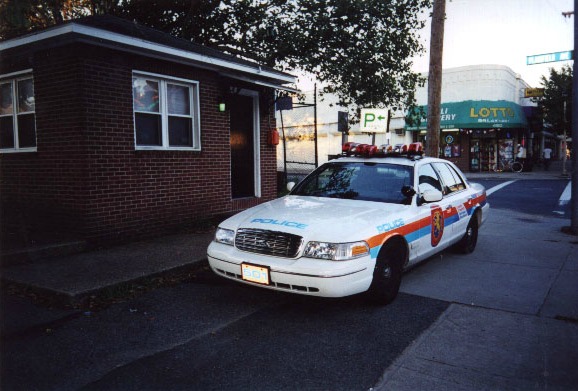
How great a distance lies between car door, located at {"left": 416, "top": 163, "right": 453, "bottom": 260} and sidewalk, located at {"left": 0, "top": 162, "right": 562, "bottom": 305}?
301 cm

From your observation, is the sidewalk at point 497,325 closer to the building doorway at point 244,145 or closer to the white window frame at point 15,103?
the building doorway at point 244,145

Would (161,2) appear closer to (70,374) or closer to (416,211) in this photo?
(416,211)

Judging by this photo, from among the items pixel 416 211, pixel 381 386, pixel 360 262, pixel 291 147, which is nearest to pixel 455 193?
pixel 416 211

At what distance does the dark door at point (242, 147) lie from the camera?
10055mm

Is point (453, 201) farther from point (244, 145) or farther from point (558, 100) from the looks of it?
point (558, 100)

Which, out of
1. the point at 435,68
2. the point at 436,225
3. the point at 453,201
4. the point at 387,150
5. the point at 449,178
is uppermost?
the point at 435,68

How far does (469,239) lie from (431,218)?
2.06 m

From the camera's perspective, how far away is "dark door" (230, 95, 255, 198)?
10055 millimetres

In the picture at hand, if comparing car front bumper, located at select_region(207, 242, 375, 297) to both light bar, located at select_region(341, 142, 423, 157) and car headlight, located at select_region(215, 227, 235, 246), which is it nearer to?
car headlight, located at select_region(215, 227, 235, 246)

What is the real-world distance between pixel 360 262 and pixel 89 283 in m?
3.04

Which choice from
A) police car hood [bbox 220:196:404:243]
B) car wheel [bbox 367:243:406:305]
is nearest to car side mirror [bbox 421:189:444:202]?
police car hood [bbox 220:196:404:243]

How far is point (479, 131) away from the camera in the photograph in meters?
29.7

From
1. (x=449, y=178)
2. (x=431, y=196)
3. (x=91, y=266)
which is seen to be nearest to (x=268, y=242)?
(x=431, y=196)

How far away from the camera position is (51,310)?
15.2ft
